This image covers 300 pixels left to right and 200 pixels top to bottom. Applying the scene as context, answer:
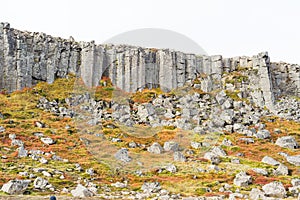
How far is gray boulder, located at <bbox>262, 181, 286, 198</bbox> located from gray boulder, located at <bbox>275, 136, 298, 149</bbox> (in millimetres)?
24841

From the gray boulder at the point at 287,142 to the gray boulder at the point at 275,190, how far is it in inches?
978

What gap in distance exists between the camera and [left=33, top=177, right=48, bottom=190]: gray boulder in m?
32.5

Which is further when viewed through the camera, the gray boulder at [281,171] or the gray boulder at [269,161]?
the gray boulder at [269,161]

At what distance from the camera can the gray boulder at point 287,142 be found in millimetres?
57875

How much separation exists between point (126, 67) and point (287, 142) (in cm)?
3525

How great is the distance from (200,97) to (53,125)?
108 ft

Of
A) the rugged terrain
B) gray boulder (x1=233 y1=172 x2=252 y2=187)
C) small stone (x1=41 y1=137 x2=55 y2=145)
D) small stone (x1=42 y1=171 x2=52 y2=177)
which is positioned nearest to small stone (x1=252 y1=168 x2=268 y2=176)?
the rugged terrain

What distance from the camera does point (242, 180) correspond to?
37.9 meters

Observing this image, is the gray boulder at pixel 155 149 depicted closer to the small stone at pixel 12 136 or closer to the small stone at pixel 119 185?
the small stone at pixel 119 185

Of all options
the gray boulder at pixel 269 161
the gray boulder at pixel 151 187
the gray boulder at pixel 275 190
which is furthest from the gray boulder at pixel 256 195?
the gray boulder at pixel 269 161

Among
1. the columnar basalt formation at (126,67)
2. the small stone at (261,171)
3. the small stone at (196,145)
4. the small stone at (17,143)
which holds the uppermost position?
the columnar basalt formation at (126,67)

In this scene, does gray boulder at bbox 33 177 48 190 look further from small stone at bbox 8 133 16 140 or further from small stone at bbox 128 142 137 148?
small stone at bbox 128 142 137 148

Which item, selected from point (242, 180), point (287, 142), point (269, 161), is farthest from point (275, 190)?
point (287, 142)

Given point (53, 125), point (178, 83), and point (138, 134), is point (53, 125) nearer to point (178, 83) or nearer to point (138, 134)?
point (138, 134)
